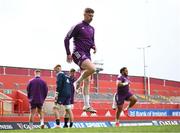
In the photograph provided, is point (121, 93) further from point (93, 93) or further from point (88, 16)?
point (93, 93)

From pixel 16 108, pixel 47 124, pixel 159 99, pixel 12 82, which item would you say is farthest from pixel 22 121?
pixel 159 99

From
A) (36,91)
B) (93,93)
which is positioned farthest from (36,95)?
(93,93)

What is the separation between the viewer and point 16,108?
2756cm

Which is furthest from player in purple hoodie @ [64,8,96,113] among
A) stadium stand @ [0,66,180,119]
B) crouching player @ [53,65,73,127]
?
stadium stand @ [0,66,180,119]

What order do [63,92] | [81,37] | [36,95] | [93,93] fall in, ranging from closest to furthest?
1. [81,37]
2. [36,95]
3. [63,92]
4. [93,93]

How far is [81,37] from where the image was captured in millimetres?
10375

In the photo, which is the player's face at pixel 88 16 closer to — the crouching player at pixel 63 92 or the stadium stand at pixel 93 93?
the crouching player at pixel 63 92

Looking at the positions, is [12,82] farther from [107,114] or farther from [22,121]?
[22,121]

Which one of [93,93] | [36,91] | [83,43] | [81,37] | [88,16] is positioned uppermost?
[88,16]

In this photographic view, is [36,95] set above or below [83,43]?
below

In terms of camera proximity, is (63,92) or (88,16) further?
(63,92)

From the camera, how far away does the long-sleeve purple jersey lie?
33.9 ft

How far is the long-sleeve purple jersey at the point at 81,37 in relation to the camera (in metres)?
10.3

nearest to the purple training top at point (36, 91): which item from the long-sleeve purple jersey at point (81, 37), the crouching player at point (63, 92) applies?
the crouching player at point (63, 92)
